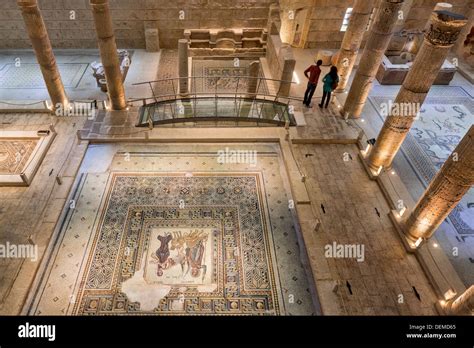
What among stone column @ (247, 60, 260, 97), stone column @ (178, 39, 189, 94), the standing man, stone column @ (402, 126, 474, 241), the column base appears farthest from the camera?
stone column @ (247, 60, 260, 97)

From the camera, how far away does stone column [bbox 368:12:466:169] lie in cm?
462

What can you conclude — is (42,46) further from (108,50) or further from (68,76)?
(68,76)

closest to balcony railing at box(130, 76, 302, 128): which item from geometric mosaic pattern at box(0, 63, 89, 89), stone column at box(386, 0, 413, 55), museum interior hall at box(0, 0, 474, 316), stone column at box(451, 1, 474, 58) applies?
museum interior hall at box(0, 0, 474, 316)

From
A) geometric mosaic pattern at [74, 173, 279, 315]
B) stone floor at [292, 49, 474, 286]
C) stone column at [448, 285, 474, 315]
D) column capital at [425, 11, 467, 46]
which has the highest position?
column capital at [425, 11, 467, 46]

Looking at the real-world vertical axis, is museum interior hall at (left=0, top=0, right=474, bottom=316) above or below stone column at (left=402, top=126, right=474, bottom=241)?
below

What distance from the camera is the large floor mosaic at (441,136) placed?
251 inches

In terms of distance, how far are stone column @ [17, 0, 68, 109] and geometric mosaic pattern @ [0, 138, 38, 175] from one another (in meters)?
1.32

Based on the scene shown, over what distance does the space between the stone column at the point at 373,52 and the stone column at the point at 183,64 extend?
4.59 m

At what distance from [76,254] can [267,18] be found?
35.5ft

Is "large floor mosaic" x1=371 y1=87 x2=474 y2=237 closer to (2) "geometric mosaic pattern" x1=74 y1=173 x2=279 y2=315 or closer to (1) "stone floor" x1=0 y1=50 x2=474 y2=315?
(1) "stone floor" x1=0 y1=50 x2=474 y2=315

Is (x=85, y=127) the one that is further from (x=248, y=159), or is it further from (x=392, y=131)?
(x=392, y=131)

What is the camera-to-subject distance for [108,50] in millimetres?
7184

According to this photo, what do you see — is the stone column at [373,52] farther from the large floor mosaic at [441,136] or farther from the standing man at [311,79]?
the large floor mosaic at [441,136]

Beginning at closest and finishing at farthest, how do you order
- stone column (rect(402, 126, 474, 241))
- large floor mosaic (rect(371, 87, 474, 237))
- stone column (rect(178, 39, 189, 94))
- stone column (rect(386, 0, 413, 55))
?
stone column (rect(402, 126, 474, 241)), large floor mosaic (rect(371, 87, 474, 237)), stone column (rect(178, 39, 189, 94)), stone column (rect(386, 0, 413, 55))
